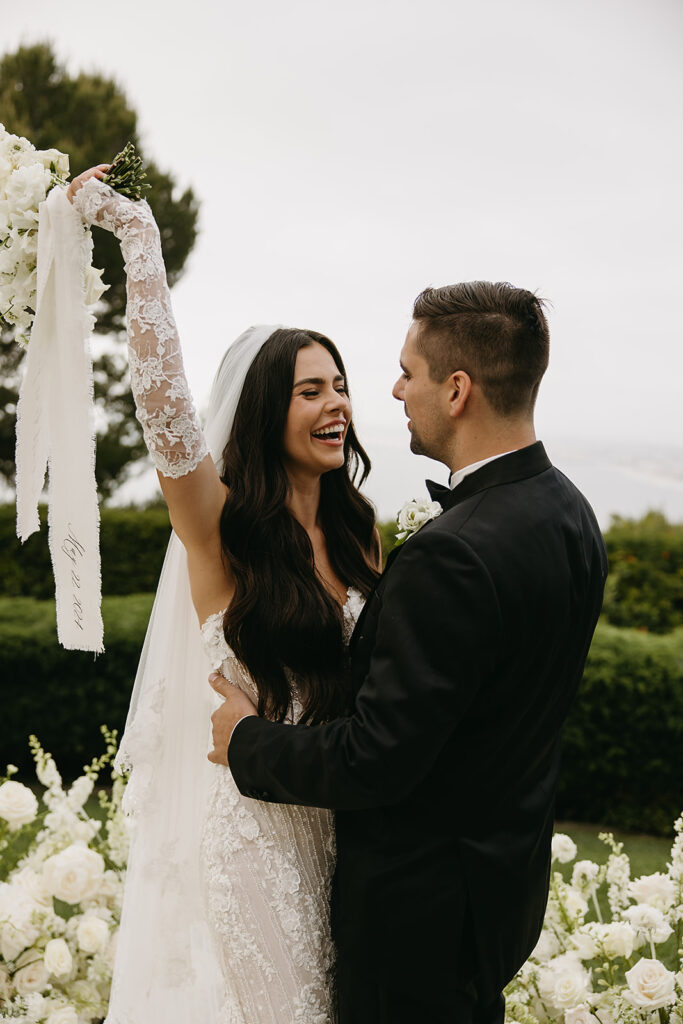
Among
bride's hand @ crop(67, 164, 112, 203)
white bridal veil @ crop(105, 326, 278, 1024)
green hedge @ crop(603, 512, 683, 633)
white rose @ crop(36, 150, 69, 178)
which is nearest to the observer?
bride's hand @ crop(67, 164, 112, 203)

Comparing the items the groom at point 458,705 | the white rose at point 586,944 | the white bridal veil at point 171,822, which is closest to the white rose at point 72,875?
the white bridal veil at point 171,822

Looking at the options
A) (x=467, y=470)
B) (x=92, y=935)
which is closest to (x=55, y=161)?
(x=467, y=470)

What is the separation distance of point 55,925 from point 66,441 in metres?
2.06

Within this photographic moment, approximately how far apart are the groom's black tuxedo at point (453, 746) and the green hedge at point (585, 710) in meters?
4.44

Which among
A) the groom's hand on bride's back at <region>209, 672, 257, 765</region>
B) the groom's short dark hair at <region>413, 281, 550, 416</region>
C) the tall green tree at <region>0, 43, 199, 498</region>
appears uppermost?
the tall green tree at <region>0, 43, 199, 498</region>

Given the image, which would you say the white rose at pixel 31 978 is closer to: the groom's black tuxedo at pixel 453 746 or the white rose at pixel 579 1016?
the groom's black tuxedo at pixel 453 746

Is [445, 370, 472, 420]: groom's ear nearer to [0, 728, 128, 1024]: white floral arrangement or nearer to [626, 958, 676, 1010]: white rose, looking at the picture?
[626, 958, 676, 1010]: white rose

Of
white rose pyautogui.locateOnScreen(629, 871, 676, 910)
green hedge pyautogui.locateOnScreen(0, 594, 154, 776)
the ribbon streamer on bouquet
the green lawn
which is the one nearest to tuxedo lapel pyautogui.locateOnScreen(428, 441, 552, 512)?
the ribbon streamer on bouquet

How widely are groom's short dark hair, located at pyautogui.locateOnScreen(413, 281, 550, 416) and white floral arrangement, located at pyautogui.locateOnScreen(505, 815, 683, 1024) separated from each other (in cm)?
178

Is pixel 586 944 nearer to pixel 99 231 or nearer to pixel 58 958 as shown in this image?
pixel 58 958

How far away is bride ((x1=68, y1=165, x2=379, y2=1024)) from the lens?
2.20m

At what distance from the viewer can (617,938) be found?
118 inches

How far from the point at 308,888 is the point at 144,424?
1278mm

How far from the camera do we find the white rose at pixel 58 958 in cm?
315
